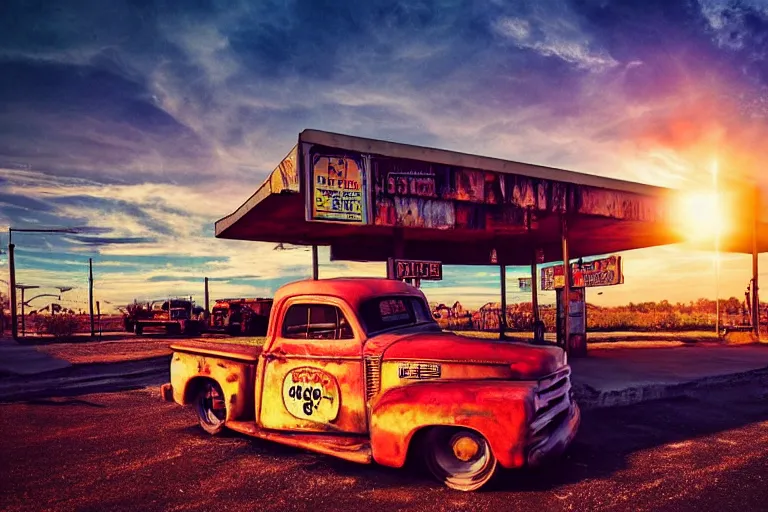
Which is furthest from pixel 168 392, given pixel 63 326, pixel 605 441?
pixel 63 326

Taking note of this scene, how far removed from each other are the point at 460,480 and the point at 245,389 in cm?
244

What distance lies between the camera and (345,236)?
590 inches

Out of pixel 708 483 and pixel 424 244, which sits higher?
pixel 424 244

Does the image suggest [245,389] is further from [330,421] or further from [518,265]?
[518,265]

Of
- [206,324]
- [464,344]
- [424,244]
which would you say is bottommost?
[206,324]

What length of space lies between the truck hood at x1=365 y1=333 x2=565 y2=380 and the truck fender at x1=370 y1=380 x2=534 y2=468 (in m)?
0.17

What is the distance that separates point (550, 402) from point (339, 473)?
1897mm

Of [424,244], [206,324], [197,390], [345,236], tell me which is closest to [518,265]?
[424,244]

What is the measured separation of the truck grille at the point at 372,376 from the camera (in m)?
4.37

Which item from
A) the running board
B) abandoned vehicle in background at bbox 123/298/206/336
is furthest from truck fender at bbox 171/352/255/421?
abandoned vehicle in background at bbox 123/298/206/336

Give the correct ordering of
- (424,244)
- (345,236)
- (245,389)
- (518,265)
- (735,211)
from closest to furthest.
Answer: (245,389), (345,236), (735,211), (424,244), (518,265)

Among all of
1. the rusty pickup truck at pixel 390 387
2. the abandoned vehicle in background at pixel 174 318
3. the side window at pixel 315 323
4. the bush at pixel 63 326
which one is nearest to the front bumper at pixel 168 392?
the rusty pickup truck at pixel 390 387

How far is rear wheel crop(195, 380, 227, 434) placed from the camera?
19.3 feet

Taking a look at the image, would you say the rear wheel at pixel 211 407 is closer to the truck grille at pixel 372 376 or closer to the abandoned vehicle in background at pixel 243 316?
the truck grille at pixel 372 376
